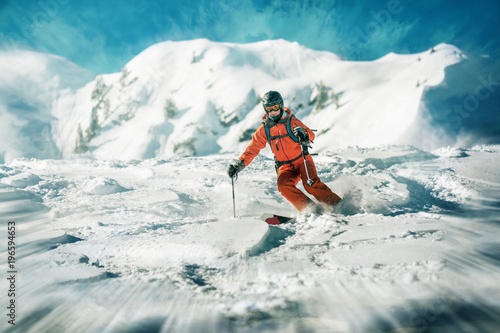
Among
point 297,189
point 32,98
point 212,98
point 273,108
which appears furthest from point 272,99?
point 32,98

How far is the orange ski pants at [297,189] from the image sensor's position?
11.6 ft

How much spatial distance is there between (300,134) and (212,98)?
25132 mm

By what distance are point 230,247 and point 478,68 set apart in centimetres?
1685

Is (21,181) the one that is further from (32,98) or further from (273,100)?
(32,98)

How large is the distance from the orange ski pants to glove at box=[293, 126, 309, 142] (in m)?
0.33

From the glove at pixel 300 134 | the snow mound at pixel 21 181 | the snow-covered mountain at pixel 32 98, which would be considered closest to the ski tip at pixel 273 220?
the glove at pixel 300 134

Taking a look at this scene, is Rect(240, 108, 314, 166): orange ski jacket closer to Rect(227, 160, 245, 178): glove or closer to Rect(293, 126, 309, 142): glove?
Rect(293, 126, 309, 142): glove

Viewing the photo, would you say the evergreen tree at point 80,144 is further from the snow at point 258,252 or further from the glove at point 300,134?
the glove at point 300,134

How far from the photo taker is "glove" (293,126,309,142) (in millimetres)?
3658

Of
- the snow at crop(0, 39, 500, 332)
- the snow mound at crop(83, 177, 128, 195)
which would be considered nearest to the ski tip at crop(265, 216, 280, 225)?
the snow at crop(0, 39, 500, 332)

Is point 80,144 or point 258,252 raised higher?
point 80,144

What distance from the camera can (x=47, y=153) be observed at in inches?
1394

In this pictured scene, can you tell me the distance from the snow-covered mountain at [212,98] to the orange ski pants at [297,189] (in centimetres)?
871

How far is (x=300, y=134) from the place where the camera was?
3.67 m
